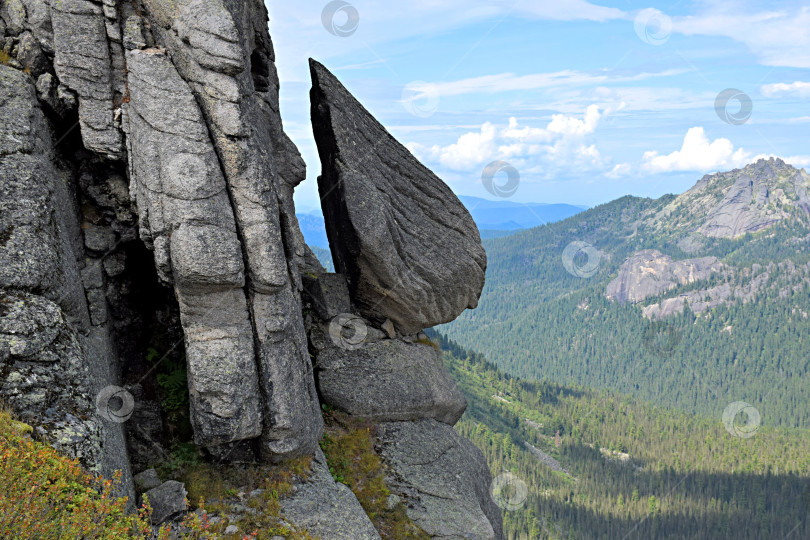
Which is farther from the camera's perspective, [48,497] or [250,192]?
[250,192]

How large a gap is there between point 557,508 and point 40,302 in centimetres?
19618

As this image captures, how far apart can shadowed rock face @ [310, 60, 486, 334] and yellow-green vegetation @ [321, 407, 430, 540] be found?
17.0 feet

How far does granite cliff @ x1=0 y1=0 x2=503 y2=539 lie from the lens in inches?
569

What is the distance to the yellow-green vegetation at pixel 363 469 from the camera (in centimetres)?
1930

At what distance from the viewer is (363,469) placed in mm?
20781

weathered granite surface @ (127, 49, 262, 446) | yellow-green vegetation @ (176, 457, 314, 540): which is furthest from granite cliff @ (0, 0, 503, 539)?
yellow-green vegetation @ (176, 457, 314, 540)
